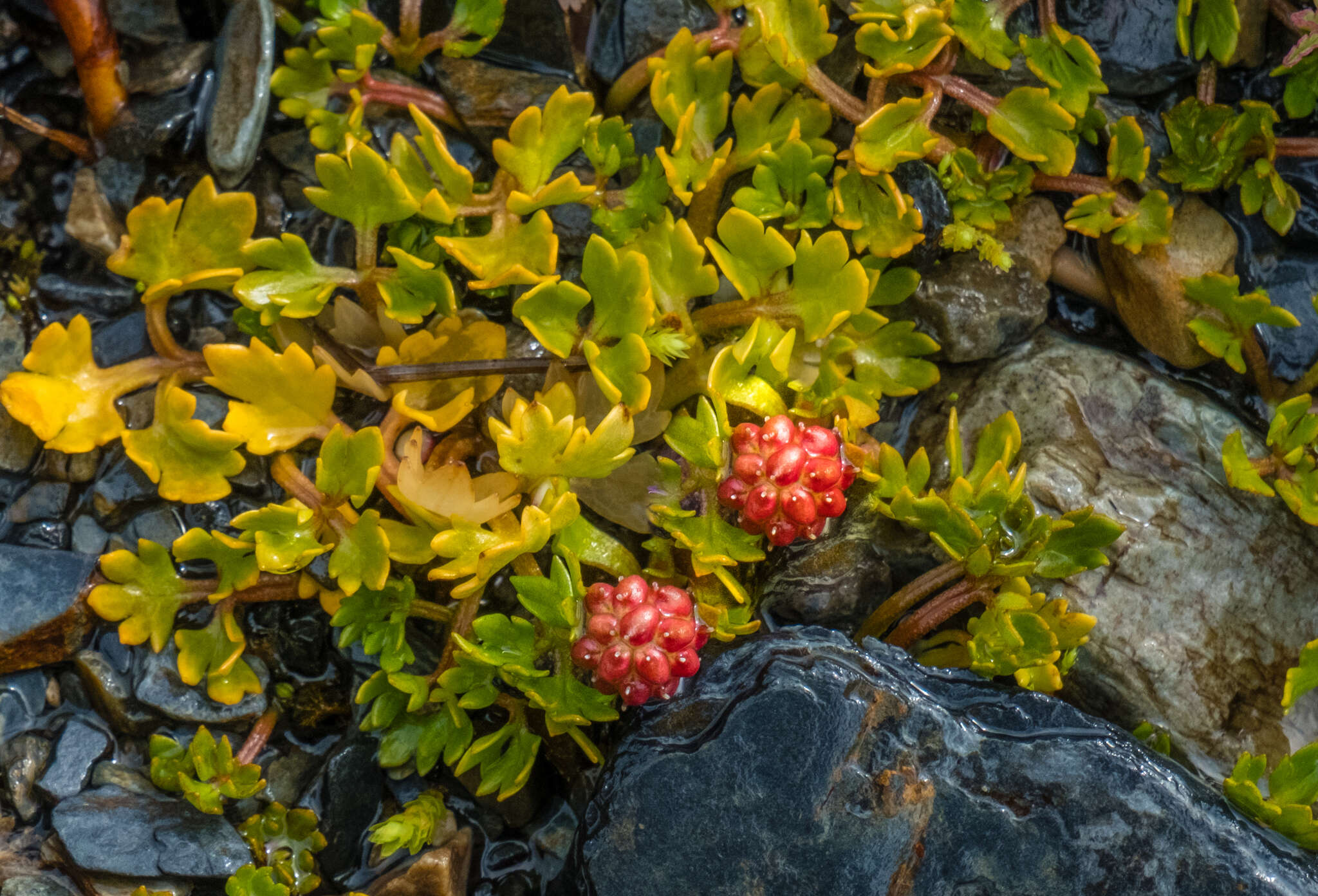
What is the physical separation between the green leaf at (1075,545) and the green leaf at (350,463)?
1.84 metres

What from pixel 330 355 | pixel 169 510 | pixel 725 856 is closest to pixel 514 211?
pixel 330 355

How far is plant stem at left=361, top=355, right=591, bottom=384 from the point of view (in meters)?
2.95

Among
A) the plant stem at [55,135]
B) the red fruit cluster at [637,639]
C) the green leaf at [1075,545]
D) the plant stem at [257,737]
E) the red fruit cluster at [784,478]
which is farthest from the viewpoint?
the plant stem at [55,135]

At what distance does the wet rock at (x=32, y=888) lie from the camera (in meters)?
2.78

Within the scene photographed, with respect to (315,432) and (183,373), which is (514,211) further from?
(183,373)

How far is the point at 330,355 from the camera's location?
2965 millimetres

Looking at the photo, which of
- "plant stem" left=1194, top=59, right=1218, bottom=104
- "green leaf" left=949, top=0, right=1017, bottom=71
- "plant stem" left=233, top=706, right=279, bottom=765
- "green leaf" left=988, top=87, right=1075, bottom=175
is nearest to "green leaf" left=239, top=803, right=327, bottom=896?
"plant stem" left=233, top=706, right=279, bottom=765

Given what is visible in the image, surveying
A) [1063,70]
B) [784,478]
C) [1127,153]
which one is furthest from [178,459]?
[1127,153]

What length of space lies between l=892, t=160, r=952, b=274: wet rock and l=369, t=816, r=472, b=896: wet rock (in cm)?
233

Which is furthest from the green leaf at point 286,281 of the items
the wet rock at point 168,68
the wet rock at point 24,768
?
the wet rock at point 24,768

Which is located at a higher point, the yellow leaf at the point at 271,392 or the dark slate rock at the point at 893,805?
the yellow leaf at the point at 271,392

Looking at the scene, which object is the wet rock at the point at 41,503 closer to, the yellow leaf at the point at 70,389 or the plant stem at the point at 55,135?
the yellow leaf at the point at 70,389

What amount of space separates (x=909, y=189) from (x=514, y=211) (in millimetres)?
1234

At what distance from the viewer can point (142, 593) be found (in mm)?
2959
